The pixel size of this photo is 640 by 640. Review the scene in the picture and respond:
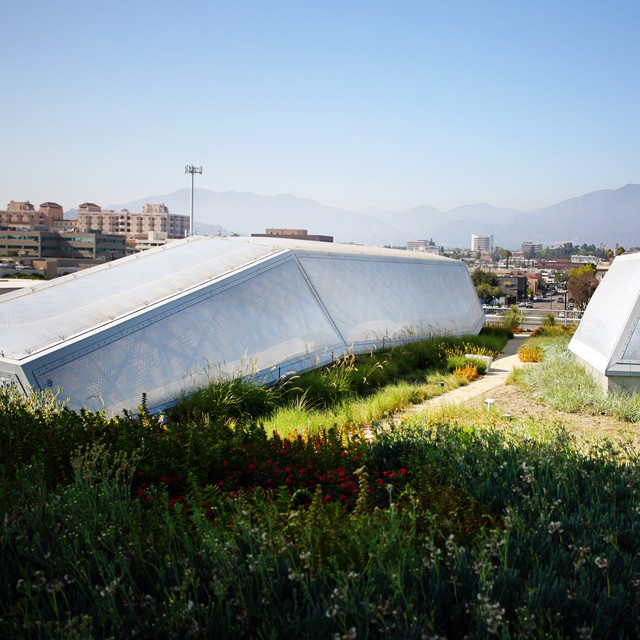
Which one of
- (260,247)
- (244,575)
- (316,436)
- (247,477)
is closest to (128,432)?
(247,477)

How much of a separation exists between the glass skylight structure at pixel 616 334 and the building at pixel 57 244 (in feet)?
293

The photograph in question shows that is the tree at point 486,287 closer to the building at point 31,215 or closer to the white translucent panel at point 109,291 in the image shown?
the white translucent panel at point 109,291

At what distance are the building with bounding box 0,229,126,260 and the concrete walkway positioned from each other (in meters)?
86.3

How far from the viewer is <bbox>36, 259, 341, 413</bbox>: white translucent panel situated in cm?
732

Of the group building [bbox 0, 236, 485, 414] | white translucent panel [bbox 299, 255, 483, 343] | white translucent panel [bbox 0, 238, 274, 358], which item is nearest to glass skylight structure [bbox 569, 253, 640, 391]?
white translucent panel [bbox 299, 255, 483, 343]

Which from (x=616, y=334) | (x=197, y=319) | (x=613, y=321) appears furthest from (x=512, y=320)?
(x=197, y=319)

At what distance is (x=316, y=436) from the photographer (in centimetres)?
601

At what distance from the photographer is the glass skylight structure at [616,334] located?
889 centimetres

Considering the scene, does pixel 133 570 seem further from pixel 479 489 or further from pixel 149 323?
pixel 149 323

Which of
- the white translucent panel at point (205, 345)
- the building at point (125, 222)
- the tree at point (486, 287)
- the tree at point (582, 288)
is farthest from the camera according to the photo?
the building at point (125, 222)

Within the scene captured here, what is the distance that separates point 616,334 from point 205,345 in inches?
259

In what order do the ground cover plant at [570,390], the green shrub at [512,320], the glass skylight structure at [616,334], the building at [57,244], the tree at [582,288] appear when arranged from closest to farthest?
1. the ground cover plant at [570,390]
2. the glass skylight structure at [616,334]
3. the green shrub at [512,320]
4. the tree at [582,288]
5. the building at [57,244]

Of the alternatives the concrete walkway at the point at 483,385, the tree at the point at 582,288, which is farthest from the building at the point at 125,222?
the concrete walkway at the point at 483,385

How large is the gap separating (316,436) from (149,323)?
3548mm
